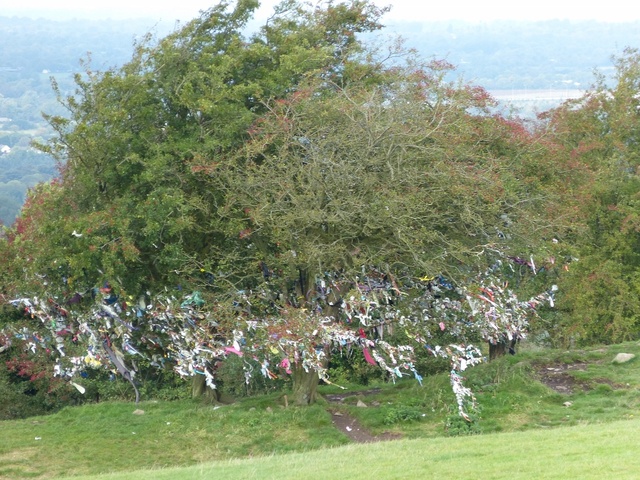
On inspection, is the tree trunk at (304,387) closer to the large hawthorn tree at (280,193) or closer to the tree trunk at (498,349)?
the large hawthorn tree at (280,193)

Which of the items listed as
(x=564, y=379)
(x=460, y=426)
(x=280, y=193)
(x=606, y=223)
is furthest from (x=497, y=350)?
(x=280, y=193)

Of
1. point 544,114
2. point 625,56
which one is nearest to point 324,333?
point 544,114

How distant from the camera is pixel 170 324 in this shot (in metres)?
19.2

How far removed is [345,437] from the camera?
58.0 feet

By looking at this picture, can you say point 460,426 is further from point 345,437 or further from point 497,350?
point 497,350

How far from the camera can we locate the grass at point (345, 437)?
12.9 meters

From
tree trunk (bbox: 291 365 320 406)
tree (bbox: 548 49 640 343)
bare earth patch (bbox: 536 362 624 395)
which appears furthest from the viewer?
tree (bbox: 548 49 640 343)

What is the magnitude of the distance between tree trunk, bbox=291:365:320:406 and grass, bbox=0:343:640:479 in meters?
0.42

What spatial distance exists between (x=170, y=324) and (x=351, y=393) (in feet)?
18.4

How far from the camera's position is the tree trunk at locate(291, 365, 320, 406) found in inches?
779

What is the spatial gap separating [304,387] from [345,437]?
249 cm

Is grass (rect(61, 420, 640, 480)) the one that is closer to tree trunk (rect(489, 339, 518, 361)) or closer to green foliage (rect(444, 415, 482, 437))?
green foliage (rect(444, 415, 482, 437))

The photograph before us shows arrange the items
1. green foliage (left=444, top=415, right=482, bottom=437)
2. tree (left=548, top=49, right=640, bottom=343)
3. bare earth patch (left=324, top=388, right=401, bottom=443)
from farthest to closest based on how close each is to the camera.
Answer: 1. tree (left=548, top=49, right=640, bottom=343)
2. bare earth patch (left=324, top=388, right=401, bottom=443)
3. green foliage (left=444, top=415, right=482, bottom=437)

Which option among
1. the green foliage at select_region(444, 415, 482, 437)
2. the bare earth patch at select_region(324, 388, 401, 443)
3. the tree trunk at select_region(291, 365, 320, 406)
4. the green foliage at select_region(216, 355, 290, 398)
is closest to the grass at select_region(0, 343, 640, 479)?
the green foliage at select_region(444, 415, 482, 437)
